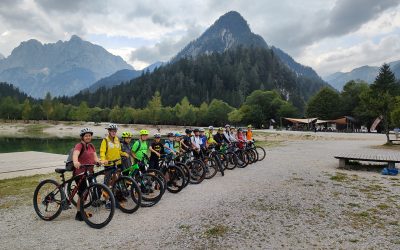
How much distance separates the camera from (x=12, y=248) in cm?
575

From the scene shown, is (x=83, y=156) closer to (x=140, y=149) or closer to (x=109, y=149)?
(x=109, y=149)

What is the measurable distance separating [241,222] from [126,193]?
131 inches

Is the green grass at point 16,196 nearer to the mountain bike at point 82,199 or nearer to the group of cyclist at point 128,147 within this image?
the mountain bike at point 82,199

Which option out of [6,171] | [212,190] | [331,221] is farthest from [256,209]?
[6,171]

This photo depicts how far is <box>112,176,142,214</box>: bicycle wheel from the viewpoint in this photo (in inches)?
307

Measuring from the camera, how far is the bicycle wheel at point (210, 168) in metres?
12.6

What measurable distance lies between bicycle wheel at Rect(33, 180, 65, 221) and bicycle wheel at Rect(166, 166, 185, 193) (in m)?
3.78

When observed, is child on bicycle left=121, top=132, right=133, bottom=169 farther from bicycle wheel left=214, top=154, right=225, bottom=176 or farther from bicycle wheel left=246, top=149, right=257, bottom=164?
bicycle wheel left=246, top=149, right=257, bottom=164

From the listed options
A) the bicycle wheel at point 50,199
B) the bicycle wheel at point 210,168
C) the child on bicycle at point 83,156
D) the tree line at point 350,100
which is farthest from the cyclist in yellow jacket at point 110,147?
the tree line at point 350,100

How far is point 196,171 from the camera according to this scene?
11.8m

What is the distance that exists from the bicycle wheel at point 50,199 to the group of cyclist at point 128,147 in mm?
629

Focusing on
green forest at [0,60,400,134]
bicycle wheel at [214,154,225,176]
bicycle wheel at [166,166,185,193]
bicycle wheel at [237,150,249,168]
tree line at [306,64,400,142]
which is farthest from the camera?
green forest at [0,60,400,134]

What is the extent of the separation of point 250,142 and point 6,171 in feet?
52.9

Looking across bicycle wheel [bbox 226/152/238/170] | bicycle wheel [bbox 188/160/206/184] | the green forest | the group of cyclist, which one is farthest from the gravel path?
the green forest
